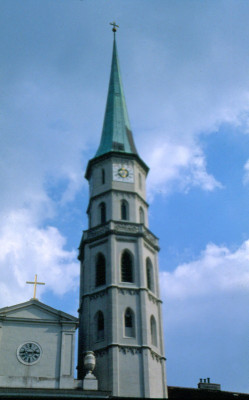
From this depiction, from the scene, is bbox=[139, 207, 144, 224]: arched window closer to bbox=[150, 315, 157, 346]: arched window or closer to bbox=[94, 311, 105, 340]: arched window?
bbox=[150, 315, 157, 346]: arched window

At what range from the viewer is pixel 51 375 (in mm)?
40906

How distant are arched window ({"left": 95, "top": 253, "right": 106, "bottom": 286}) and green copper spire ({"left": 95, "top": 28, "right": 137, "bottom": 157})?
10616 mm

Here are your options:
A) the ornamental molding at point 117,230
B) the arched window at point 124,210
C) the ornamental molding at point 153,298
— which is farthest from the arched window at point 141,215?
the ornamental molding at point 153,298

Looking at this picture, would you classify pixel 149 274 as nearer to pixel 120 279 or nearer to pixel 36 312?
pixel 120 279

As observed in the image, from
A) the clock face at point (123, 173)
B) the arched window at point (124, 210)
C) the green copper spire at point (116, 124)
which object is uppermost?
the green copper spire at point (116, 124)

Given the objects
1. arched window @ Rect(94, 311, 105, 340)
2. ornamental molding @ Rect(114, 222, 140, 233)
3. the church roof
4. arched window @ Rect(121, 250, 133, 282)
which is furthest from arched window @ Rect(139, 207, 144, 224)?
the church roof

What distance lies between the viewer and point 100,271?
47.9 metres

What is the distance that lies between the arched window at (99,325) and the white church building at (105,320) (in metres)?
0.07

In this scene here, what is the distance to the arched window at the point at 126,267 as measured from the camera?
47125 millimetres

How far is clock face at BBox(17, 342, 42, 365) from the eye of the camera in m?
41.3

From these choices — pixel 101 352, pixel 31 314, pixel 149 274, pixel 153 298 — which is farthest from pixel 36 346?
pixel 149 274

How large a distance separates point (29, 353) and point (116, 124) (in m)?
24.5

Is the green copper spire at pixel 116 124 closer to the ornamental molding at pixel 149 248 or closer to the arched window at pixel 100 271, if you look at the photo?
the ornamental molding at pixel 149 248

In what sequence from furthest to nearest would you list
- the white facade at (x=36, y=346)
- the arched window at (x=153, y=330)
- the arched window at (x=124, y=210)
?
1. the arched window at (x=124, y=210)
2. the arched window at (x=153, y=330)
3. the white facade at (x=36, y=346)
